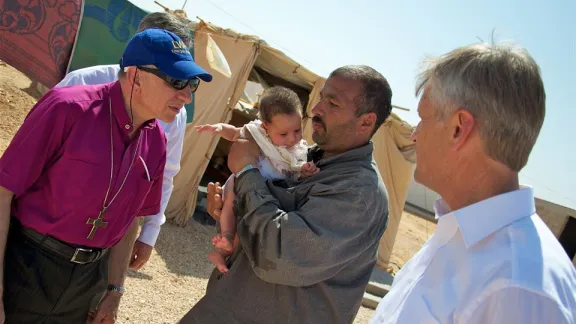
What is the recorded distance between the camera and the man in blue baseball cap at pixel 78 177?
2021mm

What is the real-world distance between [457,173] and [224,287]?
129 centimetres

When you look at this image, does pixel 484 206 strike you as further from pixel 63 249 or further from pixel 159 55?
pixel 63 249

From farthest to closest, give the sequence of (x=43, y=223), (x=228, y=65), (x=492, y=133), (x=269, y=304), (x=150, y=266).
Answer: (x=228, y=65), (x=150, y=266), (x=269, y=304), (x=43, y=223), (x=492, y=133)

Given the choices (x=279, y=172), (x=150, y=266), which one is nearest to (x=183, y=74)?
(x=279, y=172)

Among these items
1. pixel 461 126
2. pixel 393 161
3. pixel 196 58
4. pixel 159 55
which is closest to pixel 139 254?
pixel 159 55

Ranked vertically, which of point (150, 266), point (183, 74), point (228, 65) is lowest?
point (150, 266)

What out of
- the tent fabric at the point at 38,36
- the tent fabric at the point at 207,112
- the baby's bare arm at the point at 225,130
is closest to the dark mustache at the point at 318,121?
the baby's bare arm at the point at 225,130

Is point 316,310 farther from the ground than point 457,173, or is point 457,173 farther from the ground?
point 457,173

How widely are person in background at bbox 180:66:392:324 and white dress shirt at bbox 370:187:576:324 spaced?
0.58 meters

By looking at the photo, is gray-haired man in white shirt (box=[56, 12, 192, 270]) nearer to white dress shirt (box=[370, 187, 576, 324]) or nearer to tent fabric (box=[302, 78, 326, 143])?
white dress shirt (box=[370, 187, 576, 324])

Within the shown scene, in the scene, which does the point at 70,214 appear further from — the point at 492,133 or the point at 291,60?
the point at 291,60

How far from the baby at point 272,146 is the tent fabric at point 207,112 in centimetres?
663

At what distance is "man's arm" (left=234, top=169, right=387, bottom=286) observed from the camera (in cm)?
205

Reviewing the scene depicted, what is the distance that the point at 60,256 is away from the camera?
216 cm
